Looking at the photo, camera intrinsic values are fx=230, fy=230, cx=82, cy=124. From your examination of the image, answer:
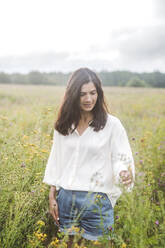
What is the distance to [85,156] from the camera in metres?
1.91

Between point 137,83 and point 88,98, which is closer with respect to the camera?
point 88,98

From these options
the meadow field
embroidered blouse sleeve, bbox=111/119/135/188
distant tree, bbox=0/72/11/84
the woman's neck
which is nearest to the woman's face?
the woman's neck

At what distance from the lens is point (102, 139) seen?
1895mm

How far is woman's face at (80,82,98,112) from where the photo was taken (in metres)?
1.91

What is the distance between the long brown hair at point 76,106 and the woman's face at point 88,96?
33 millimetres

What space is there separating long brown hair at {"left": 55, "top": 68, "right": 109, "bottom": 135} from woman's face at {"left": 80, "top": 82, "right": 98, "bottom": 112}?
1.3 inches

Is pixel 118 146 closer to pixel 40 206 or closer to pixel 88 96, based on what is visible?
pixel 88 96

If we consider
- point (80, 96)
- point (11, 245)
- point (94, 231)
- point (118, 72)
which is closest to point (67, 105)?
point (80, 96)

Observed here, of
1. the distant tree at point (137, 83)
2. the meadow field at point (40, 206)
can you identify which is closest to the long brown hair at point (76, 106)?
the meadow field at point (40, 206)

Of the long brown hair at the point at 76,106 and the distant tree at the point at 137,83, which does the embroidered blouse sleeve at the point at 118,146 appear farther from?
the distant tree at the point at 137,83

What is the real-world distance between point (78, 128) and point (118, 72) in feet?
200

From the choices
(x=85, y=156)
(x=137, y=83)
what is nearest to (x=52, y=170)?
(x=85, y=156)

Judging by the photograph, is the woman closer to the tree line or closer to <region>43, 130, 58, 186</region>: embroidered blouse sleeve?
<region>43, 130, 58, 186</region>: embroidered blouse sleeve

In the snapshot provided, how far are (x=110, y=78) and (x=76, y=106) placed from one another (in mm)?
59298
